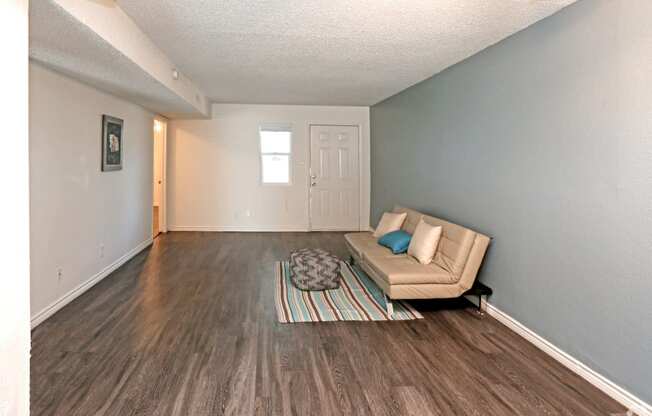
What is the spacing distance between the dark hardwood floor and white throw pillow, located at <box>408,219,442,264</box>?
1.45 feet

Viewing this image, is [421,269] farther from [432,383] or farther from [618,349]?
[618,349]

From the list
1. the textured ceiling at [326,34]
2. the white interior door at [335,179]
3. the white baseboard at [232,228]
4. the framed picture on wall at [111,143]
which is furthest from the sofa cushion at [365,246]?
the framed picture on wall at [111,143]

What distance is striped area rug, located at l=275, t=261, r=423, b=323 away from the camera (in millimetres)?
3684

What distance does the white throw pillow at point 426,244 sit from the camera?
13.2 feet

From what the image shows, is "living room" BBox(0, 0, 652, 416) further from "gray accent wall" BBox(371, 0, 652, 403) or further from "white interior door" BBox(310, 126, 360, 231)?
"white interior door" BBox(310, 126, 360, 231)

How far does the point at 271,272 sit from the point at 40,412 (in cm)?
309

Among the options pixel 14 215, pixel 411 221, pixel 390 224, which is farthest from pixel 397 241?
pixel 14 215

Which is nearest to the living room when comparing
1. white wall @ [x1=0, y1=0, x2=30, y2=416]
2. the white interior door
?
white wall @ [x1=0, y1=0, x2=30, y2=416]

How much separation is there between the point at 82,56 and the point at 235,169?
4.83 meters

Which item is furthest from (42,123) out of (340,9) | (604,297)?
(604,297)

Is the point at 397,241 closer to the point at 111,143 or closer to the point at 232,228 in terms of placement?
the point at 111,143

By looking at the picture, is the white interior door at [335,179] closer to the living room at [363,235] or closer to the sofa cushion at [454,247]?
the living room at [363,235]

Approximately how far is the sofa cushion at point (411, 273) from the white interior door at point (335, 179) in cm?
432

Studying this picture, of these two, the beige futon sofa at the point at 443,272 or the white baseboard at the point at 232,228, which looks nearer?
the beige futon sofa at the point at 443,272
